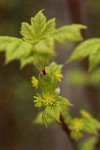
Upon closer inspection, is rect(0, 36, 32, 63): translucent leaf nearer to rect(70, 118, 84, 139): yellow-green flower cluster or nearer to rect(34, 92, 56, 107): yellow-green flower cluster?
rect(34, 92, 56, 107): yellow-green flower cluster

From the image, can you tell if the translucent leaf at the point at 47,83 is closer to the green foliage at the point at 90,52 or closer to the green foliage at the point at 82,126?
the green foliage at the point at 90,52

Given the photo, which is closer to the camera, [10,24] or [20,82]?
[20,82]

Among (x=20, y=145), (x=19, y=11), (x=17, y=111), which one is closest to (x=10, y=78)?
(x=17, y=111)

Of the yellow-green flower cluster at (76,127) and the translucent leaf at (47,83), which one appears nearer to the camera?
the translucent leaf at (47,83)

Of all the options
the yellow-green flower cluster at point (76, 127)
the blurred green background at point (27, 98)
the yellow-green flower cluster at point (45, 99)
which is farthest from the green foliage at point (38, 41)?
the blurred green background at point (27, 98)

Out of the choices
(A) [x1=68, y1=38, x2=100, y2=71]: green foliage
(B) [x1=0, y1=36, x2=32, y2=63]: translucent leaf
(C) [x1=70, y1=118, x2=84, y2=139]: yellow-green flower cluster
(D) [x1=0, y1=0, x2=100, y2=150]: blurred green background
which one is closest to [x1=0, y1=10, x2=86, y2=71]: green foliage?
(B) [x1=0, y1=36, x2=32, y2=63]: translucent leaf

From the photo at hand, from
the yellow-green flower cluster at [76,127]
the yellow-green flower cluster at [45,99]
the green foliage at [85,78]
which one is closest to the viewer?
the yellow-green flower cluster at [45,99]

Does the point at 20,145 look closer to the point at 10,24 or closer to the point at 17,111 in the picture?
the point at 17,111

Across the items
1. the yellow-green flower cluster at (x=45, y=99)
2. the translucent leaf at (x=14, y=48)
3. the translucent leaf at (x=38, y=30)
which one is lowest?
the yellow-green flower cluster at (x=45, y=99)
